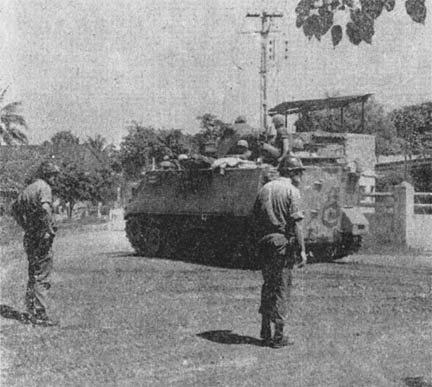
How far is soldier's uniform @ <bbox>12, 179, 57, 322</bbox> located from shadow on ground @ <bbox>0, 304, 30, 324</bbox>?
Result: 0.19 m

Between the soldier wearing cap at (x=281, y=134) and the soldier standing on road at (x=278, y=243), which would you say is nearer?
the soldier standing on road at (x=278, y=243)

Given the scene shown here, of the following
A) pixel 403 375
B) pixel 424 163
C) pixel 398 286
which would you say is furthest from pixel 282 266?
pixel 424 163

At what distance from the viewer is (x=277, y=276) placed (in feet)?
22.4

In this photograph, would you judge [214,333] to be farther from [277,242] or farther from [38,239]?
[38,239]

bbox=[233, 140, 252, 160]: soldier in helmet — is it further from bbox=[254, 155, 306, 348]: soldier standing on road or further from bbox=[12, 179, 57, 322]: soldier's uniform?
bbox=[254, 155, 306, 348]: soldier standing on road

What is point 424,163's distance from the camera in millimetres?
34344

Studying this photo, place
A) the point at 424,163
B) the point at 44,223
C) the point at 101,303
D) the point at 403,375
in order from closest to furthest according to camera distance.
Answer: the point at 403,375 < the point at 44,223 < the point at 101,303 < the point at 424,163

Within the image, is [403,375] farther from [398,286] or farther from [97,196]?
[97,196]

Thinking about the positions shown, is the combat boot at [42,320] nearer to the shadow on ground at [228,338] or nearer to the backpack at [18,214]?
the backpack at [18,214]

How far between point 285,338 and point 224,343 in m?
0.55

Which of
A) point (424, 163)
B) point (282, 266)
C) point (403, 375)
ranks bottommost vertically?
point (403, 375)

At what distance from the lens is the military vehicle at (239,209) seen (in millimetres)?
13781

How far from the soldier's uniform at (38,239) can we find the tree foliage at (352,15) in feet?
14.0

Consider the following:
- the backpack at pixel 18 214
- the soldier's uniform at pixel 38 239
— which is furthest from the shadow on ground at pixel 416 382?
the backpack at pixel 18 214
